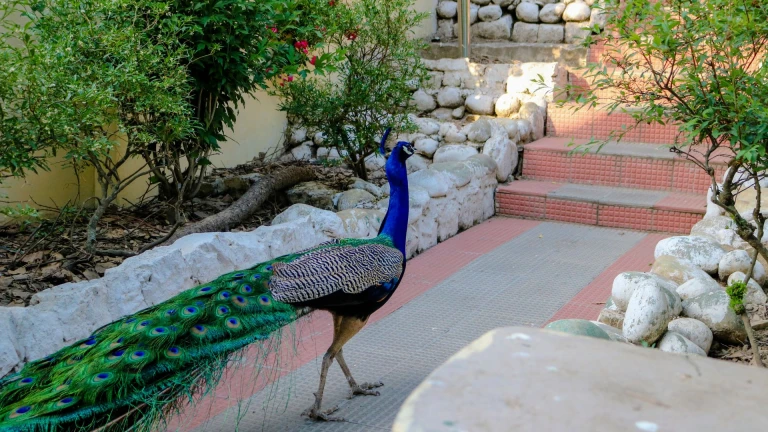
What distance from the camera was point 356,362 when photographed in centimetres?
482

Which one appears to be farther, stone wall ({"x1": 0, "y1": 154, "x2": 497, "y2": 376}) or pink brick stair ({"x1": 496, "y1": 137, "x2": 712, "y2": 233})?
pink brick stair ({"x1": 496, "y1": 137, "x2": 712, "y2": 233})

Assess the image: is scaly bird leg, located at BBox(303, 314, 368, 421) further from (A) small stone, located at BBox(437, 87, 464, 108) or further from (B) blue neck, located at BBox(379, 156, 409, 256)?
(A) small stone, located at BBox(437, 87, 464, 108)

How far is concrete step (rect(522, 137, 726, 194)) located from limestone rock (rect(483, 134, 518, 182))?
318 millimetres

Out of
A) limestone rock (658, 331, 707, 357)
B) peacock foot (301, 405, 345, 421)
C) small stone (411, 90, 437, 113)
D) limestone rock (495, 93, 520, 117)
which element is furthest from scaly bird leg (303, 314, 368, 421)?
small stone (411, 90, 437, 113)

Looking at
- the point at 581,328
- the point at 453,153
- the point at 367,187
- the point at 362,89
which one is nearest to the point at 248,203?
the point at 367,187

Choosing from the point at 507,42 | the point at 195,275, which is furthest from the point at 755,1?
the point at 507,42

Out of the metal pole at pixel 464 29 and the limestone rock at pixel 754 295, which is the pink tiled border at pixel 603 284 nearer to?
the limestone rock at pixel 754 295

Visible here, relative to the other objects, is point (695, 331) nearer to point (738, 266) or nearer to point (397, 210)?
point (738, 266)

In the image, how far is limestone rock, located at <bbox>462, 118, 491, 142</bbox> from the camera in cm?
883

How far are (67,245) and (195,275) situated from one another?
3.84ft

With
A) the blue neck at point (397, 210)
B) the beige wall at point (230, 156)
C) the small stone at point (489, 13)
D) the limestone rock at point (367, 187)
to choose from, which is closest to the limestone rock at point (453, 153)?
the limestone rock at point (367, 187)

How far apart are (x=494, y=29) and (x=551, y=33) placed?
85 cm

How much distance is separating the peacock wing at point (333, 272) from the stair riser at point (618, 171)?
4486 mm

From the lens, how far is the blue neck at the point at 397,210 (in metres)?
4.47
